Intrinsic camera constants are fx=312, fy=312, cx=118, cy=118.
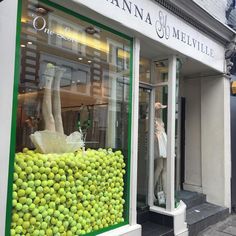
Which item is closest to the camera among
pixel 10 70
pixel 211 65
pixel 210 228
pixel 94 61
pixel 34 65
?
pixel 10 70

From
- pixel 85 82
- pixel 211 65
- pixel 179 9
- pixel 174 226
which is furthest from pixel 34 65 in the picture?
pixel 211 65

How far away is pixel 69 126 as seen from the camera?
14.0 feet

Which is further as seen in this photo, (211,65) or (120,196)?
(211,65)

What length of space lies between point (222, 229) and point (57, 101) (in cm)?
438

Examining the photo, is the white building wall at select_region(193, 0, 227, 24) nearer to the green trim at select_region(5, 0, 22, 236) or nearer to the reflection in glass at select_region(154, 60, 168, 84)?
the reflection in glass at select_region(154, 60, 168, 84)

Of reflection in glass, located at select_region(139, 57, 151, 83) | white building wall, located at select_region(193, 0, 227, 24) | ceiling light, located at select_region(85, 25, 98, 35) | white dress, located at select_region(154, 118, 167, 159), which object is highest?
white building wall, located at select_region(193, 0, 227, 24)

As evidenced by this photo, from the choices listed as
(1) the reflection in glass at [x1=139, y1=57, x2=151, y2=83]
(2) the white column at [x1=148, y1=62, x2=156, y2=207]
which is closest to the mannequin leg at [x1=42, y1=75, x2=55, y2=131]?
(1) the reflection in glass at [x1=139, y1=57, x2=151, y2=83]

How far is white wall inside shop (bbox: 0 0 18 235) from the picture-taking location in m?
3.08

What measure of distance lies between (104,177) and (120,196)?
0.46m

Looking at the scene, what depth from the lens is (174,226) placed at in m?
5.35

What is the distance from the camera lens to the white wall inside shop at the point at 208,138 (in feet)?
23.8

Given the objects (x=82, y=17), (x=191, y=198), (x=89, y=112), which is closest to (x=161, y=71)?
(x=89, y=112)

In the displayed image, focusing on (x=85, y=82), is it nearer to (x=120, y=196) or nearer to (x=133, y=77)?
(x=133, y=77)

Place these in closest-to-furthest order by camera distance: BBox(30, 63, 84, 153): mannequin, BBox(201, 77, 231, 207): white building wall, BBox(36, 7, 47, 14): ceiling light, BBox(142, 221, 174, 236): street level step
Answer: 1. BBox(36, 7, 47, 14): ceiling light
2. BBox(30, 63, 84, 153): mannequin
3. BBox(142, 221, 174, 236): street level step
4. BBox(201, 77, 231, 207): white building wall
